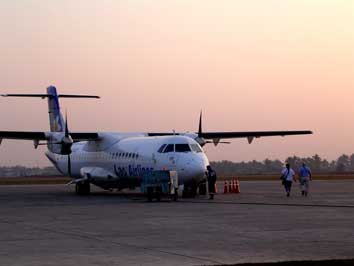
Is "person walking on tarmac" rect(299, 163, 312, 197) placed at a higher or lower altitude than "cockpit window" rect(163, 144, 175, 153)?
lower

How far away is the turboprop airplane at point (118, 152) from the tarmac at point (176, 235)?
7204 mm

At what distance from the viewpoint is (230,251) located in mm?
11969

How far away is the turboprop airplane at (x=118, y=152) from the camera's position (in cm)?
2914

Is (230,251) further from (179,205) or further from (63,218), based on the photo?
(179,205)

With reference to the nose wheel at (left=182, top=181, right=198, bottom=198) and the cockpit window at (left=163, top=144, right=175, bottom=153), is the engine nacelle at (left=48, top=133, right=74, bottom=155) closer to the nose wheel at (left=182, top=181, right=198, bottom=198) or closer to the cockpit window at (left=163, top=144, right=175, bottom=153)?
the cockpit window at (left=163, top=144, right=175, bottom=153)

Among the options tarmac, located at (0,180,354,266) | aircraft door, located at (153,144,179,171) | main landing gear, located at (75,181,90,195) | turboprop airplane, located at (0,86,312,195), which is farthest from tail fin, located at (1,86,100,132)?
tarmac, located at (0,180,354,266)

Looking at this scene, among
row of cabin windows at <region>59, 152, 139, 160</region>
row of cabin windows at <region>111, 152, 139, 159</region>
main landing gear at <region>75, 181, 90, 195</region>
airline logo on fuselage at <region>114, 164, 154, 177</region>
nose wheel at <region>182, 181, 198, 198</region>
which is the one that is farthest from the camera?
main landing gear at <region>75, 181, 90, 195</region>

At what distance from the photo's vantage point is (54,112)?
134 feet

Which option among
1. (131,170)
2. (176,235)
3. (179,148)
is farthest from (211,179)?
(176,235)

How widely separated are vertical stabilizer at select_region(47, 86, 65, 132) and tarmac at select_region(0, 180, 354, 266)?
18.7 meters

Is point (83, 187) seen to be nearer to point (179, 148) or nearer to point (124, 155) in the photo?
point (124, 155)

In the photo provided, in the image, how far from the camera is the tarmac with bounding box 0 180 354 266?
1129 centimetres

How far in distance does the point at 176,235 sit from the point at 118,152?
19.6m

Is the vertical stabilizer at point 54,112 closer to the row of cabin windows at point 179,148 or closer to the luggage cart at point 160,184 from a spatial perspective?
the row of cabin windows at point 179,148
